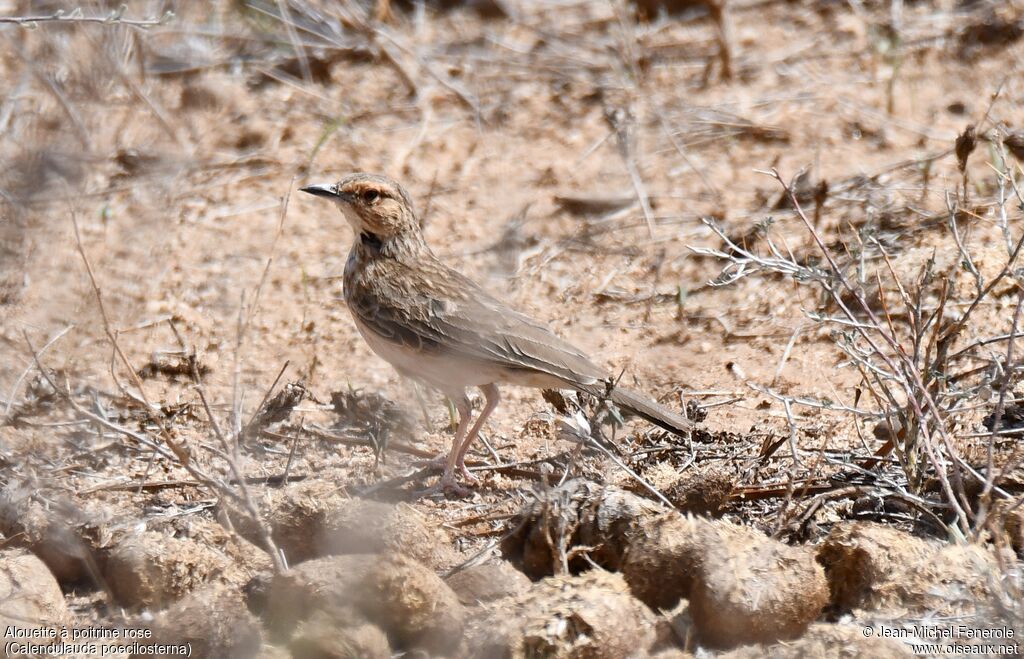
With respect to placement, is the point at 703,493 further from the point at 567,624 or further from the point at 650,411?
the point at 567,624

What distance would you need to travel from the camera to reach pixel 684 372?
20.4 ft

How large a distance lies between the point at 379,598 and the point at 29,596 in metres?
1.30

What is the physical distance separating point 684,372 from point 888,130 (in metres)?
2.90

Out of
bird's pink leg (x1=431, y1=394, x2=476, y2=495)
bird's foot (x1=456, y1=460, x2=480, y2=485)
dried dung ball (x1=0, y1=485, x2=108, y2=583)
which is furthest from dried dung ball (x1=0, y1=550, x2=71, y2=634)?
bird's foot (x1=456, y1=460, x2=480, y2=485)

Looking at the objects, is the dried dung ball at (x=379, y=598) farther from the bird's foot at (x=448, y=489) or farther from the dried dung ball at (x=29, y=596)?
the bird's foot at (x=448, y=489)

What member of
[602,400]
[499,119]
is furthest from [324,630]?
[499,119]

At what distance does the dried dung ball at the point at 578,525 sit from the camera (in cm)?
421

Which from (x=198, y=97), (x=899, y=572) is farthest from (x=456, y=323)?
(x=198, y=97)

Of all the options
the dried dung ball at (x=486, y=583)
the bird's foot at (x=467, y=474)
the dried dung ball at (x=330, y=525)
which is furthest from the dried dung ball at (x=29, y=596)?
the bird's foot at (x=467, y=474)

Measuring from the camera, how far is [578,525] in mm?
4281

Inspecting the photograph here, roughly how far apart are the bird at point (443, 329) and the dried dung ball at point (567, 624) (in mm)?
1571

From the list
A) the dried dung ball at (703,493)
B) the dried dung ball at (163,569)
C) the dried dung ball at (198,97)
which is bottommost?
the dried dung ball at (703,493)

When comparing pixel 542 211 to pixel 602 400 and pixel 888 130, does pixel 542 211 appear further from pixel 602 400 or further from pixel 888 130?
pixel 602 400

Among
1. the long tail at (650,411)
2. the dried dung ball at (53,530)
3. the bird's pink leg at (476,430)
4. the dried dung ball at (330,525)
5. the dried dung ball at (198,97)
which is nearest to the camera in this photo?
the dried dung ball at (330,525)
